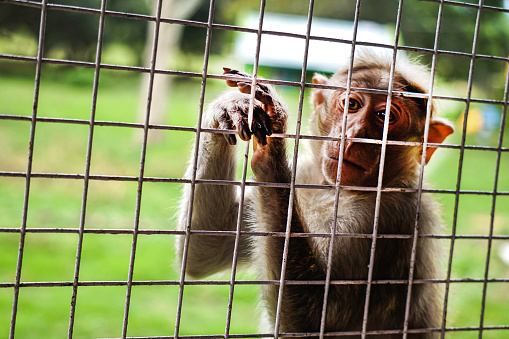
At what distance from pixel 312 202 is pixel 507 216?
9.47 metres

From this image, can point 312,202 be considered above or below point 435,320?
above

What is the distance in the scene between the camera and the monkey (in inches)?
89.0

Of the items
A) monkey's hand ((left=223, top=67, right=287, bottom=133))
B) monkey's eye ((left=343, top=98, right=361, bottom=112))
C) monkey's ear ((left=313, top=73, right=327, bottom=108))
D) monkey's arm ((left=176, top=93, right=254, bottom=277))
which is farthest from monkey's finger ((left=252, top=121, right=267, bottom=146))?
monkey's ear ((left=313, top=73, right=327, bottom=108))

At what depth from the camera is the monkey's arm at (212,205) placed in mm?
2639

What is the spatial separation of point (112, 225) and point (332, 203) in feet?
23.0

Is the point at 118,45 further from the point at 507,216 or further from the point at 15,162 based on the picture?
the point at 507,216

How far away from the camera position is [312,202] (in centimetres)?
285

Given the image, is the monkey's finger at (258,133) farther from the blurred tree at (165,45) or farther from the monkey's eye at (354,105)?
the blurred tree at (165,45)

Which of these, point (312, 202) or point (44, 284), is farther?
point (312, 202)

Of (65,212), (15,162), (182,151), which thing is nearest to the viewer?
(65,212)

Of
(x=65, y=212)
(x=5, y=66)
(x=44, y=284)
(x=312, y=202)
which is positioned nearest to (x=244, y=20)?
(x=5, y=66)

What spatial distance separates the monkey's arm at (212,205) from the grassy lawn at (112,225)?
0.95 ft

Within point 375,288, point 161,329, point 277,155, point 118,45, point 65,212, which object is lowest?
point 161,329

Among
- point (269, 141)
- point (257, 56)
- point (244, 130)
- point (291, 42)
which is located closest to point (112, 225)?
point (291, 42)
